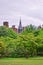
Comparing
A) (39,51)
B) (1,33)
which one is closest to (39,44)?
(39,51)

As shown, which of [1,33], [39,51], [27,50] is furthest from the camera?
[1,33]

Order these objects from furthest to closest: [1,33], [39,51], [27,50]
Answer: [1,33], [39,51], [27,50]

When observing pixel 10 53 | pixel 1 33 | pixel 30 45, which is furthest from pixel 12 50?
pixel 1 33

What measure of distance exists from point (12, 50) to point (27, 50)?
2.14 metres

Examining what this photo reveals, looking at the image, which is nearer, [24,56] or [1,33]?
[24,56]

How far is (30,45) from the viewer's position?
33.4 metres

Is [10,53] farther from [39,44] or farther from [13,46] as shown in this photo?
[39,44]

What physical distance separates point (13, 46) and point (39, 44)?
153 inches

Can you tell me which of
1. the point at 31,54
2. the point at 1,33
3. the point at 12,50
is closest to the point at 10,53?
the point at 12,50

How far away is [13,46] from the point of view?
34.1 metres

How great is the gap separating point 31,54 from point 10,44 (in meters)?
3.45

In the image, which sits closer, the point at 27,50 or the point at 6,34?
the point at 27,50

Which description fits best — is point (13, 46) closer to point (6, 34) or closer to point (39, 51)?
point (39, 51)

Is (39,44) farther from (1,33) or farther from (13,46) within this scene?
(1,33)
